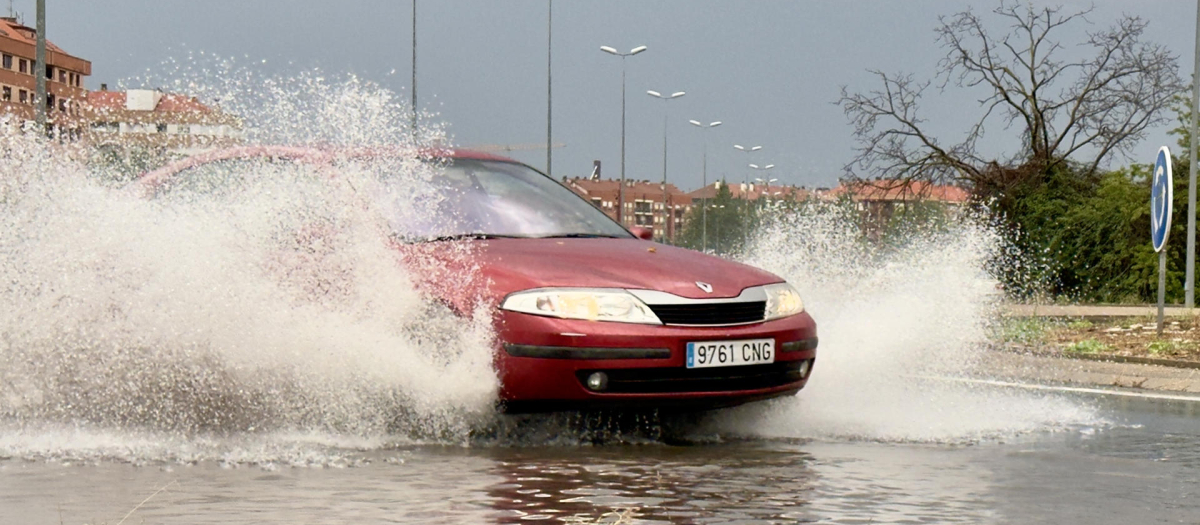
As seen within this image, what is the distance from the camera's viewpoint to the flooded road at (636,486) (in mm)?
5383

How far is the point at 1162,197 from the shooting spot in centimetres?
1577

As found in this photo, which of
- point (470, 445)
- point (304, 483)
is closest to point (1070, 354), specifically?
point (470, 445)

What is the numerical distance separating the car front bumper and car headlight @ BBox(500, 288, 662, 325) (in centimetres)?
3

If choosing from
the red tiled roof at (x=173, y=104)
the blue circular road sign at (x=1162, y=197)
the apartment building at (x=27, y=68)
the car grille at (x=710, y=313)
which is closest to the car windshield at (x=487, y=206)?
the car grille at (x=710, y=313)

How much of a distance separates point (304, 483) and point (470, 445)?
1299mm

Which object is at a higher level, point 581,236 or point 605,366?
point 581,236

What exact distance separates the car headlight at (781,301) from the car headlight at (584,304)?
678 millimetres

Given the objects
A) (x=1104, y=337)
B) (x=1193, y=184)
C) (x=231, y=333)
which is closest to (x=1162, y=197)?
(x=1104, y=337)

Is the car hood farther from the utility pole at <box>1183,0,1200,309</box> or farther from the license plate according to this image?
the utility pole at <box>1183,0,1200,309</box>

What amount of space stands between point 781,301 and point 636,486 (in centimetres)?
183

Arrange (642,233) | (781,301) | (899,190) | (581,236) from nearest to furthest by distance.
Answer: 1. (781,301)
2. (581,236)
3. (642,233)
4. (899,190)

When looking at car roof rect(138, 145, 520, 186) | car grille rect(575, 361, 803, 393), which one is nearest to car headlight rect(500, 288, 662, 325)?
car grille rect(575, 361, 803, 393)

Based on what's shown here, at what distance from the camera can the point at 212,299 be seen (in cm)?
725

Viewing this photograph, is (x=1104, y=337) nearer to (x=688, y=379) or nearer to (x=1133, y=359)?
(x=1133, y=359)
